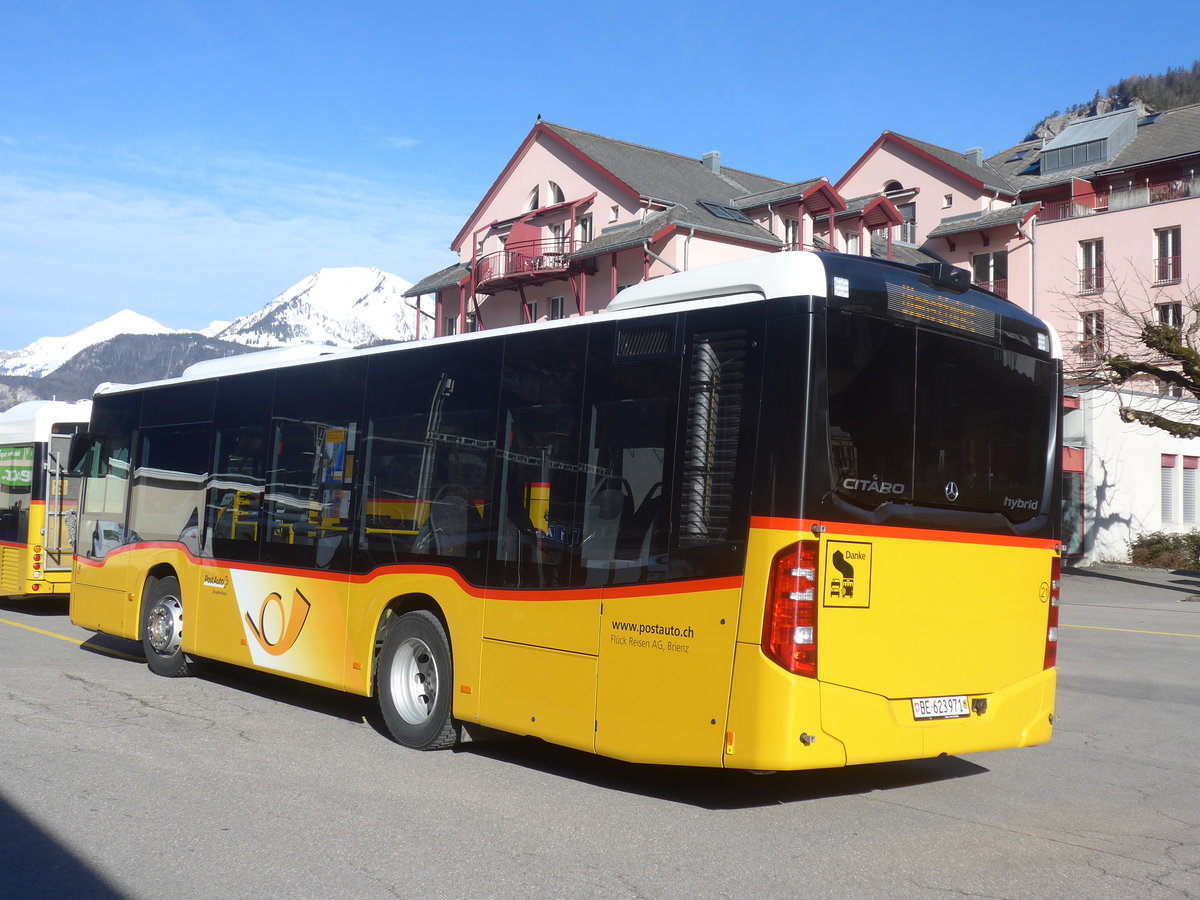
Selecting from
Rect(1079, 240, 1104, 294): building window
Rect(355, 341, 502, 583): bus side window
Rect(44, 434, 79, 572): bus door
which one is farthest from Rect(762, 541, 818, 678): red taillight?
Rect(1079, 240, 1104, 294): building window

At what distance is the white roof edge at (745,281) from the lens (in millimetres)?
6367

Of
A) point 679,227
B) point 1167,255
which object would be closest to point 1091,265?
point 1167,255

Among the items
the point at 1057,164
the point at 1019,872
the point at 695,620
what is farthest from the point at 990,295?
the point at 1057,164

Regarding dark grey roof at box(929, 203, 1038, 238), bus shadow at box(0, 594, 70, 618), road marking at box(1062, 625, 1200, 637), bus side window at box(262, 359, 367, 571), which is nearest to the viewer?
bus side window at box(262, 359, 367, 571)

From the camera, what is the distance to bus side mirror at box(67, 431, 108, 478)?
528 inches

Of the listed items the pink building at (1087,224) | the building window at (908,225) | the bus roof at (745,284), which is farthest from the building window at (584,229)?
the bus roof at (745,284)

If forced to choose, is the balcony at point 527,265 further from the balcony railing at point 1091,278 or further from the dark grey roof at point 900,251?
the balcony railing at point 1091,278

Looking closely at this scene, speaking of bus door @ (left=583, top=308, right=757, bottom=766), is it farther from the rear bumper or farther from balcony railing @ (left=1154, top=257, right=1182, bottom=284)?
balcony railing @ (left=1154, top=257, right=1182, bottom=284)

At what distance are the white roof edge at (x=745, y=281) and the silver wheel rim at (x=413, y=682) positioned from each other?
289cm

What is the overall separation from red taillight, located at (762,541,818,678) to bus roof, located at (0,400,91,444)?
14455 mm

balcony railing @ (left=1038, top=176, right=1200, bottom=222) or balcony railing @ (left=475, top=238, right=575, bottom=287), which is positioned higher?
balcony railing @ (left=1038, top=176, right=1200, bottom=222)

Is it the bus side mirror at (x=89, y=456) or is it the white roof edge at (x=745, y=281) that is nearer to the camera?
the white roof edge at (x=745, y=281)

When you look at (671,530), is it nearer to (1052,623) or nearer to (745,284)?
(745,284)

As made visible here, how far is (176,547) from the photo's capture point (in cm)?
1175
